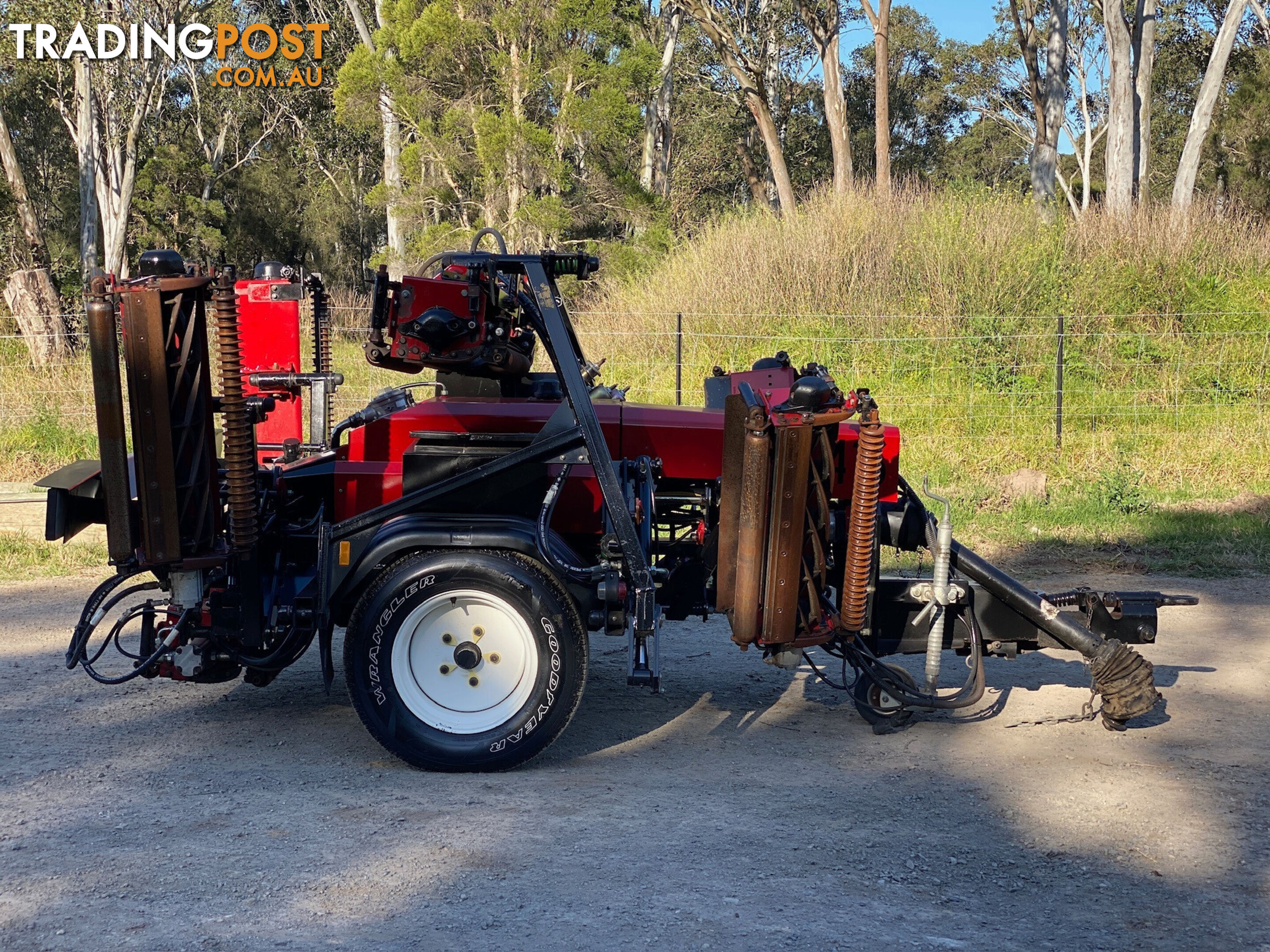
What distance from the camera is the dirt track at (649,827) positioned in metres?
3.79

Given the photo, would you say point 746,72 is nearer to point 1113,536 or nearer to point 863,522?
point 1113,536

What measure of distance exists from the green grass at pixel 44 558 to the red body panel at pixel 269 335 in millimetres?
1629

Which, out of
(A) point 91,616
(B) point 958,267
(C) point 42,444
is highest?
(B) point 958,267

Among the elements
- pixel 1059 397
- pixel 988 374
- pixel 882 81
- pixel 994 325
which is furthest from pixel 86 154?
pixel 1059 397

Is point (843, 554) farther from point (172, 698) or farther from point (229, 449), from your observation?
point (172, 698)

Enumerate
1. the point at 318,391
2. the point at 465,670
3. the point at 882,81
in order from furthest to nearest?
the point at 882,81
the point at 318,391
the point at 465,670

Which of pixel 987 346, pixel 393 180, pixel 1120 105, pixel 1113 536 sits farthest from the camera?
pixel 393 180

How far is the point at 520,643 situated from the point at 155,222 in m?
38.1

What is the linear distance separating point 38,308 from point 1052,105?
24351 millimetres

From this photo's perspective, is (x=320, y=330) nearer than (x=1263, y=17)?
Yes

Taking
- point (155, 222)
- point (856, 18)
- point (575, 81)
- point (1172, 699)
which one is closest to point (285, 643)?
point (1172, 699)

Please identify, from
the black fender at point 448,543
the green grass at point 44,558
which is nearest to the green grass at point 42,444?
the green grass at point 44,558

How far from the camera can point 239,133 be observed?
42281 mm

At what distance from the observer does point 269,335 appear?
945cm
